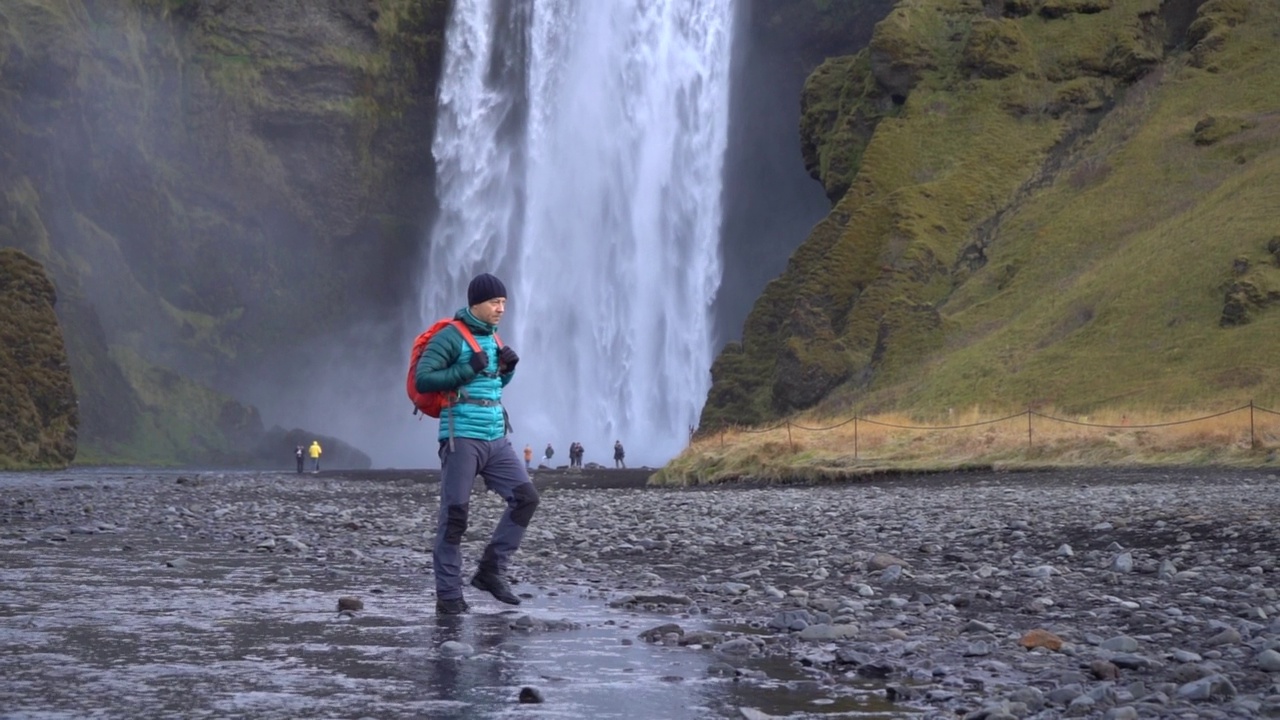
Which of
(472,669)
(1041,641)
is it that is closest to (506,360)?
(472,669)

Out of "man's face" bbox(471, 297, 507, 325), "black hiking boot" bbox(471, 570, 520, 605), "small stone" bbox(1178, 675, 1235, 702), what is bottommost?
"small stone" bbox(1178, 675, 1235, 702)

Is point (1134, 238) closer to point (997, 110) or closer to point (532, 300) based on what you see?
point (997, 110)

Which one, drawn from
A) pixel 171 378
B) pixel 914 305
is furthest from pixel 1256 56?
pixel 171 378

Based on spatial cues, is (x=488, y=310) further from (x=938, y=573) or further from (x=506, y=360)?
(x=938, y=573)

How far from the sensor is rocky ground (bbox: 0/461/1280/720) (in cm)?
587

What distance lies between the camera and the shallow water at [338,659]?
17.9 feet

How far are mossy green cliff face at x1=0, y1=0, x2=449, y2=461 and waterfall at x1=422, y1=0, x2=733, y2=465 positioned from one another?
10573 mm

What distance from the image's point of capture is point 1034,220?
4716cm

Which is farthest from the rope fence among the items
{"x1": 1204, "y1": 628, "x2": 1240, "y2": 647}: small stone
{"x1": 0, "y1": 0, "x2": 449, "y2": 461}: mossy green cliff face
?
{"x1": 0, "y1": 0, "x2": 449, "y2": 461}: mossy green cliff face

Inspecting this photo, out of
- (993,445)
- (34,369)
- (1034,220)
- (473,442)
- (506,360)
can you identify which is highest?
(1034,220)

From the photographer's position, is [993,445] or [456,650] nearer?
[456,650]

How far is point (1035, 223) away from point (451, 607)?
4154cm

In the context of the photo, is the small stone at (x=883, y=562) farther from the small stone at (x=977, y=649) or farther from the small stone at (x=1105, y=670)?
the small stone at (x=1105, y=670)

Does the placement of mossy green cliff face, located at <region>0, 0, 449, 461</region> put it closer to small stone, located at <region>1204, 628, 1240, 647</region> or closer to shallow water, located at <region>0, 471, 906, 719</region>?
shallow water, located at <region>0, 471, 906, 719</region>
